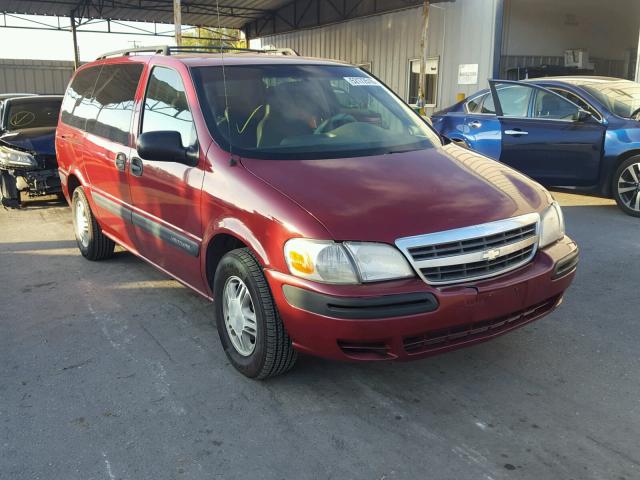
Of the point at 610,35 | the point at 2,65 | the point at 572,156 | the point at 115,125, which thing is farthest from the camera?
the point at 2,65

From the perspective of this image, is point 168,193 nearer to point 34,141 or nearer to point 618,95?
point 34,141

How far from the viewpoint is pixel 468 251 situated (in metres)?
2.78

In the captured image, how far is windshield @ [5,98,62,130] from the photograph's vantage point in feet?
29.3

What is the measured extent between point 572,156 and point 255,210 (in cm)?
555

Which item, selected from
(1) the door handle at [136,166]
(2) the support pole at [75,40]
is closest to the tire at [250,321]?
(1) the door handle at [136,166]

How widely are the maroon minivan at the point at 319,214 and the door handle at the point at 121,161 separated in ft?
0.05

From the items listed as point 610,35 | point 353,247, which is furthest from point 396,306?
point 610,35

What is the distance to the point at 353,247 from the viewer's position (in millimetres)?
2672

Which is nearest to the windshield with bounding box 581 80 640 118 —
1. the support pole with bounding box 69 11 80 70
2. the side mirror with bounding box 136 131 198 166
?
the side mirror with bounding box 136 131 198 166

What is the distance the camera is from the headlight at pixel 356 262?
8.72 ft

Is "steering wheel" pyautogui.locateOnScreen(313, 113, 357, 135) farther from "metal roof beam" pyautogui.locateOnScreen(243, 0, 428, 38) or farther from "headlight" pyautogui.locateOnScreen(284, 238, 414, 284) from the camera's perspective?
"metal roof beam" pyautogui.locateOnScreen(243, 0, 428, 38)

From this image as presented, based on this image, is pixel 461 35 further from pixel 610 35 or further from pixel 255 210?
pixel 255 210

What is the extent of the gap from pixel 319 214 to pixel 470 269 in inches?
29.6

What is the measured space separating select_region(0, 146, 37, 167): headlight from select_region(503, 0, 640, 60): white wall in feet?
39.9
